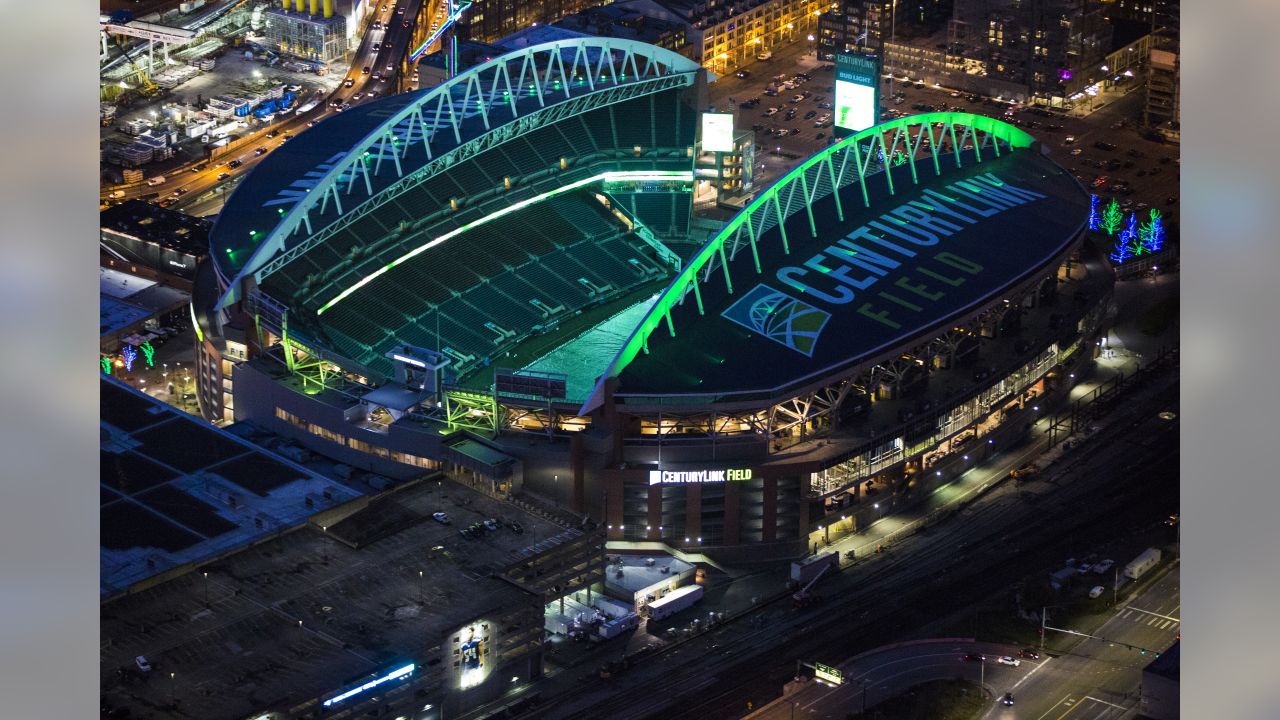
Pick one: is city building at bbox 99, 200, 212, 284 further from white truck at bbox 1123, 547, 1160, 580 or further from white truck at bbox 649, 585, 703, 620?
white truck at bbox 1123, 547, 1160, 580

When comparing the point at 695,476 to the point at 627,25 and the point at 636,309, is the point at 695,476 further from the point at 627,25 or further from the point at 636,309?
the point at 627,25

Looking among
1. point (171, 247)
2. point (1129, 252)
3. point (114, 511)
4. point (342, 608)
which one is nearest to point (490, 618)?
point (342, 608)

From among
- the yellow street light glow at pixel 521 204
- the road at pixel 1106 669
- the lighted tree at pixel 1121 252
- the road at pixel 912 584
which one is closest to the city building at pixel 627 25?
the yellow street light glow at pixel 521 204

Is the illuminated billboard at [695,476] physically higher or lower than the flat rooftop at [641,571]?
higher

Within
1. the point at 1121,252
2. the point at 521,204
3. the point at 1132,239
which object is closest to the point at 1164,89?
the point at 1132,239

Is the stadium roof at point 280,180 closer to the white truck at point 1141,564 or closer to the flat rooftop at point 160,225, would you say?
the flat rooftop at point 160,225

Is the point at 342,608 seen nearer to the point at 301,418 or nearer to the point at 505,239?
the point at 301,418
